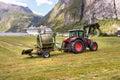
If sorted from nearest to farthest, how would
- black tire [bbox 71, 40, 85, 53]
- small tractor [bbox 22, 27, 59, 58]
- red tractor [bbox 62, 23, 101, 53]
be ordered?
small tractor [bbox 22, 27, 59, 58]
black tire [bbox 71, 40, 85, 53]
red tractor [bbox 62, 23, 101, 53]

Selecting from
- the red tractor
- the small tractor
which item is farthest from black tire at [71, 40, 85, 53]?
the small tractor

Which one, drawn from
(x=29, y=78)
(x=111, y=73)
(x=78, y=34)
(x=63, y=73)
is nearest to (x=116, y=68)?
(x=111, y=73)

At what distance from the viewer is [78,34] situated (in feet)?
108

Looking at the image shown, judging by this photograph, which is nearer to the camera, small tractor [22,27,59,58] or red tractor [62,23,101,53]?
small tractor [22,27,59,58]

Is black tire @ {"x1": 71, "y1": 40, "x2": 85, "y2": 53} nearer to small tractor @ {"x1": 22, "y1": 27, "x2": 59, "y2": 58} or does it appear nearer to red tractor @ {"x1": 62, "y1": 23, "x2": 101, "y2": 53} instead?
red tractor @ {"x1": 62, "y1": 23, "x2": 101, "y2": 53}

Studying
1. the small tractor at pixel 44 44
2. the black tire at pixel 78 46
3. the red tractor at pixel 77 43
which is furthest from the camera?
the red tractor at pixel 77 43

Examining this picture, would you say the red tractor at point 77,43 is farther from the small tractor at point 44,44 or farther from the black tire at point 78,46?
the small tractor at point 44,44

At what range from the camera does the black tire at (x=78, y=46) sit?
31.1m

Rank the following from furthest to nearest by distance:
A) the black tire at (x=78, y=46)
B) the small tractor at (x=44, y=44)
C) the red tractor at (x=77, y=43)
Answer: the red tractor at (x=77, y=43) < the black tire at (x=78, y=46) < the small tractor at (x=44, y=44)

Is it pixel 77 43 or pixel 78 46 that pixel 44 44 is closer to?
pixel 77 43

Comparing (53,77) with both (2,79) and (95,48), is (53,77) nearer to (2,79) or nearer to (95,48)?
(2,79)

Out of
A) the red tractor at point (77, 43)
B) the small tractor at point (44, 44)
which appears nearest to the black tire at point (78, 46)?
the red tractor at point (77, 43)

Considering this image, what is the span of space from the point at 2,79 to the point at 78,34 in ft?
56.1

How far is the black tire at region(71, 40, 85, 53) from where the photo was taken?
1224 inches
